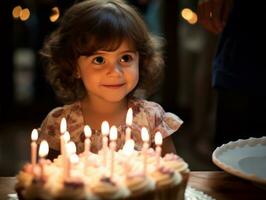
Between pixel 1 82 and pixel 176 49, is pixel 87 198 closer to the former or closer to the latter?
pixel 1 82

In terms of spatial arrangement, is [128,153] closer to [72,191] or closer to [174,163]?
[174,163]

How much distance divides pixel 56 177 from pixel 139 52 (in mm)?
639

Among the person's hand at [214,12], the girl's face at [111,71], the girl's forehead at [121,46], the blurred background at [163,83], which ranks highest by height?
the person's hand at [214,12]

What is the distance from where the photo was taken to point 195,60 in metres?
4.75

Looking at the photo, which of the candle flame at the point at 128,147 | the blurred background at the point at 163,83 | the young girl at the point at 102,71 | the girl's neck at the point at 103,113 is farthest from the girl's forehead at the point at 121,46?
the blurred background at the point at 163,83

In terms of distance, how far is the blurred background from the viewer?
379 cm

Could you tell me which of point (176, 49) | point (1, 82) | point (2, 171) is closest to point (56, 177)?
point (2, 171)

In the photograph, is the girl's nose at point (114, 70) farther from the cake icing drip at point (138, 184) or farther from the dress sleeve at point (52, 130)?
the cake icing drip at point (138, 184)

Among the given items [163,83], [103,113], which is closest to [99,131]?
[103,113]

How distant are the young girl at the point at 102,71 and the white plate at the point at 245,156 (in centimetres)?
21

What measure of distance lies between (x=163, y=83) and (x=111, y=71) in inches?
127

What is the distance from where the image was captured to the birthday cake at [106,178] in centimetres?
113

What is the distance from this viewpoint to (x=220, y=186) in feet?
4.82

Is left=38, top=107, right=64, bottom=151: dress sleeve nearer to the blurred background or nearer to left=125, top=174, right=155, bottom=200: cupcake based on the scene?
left=125, top=174, right=155, bottom=200: cupcake
